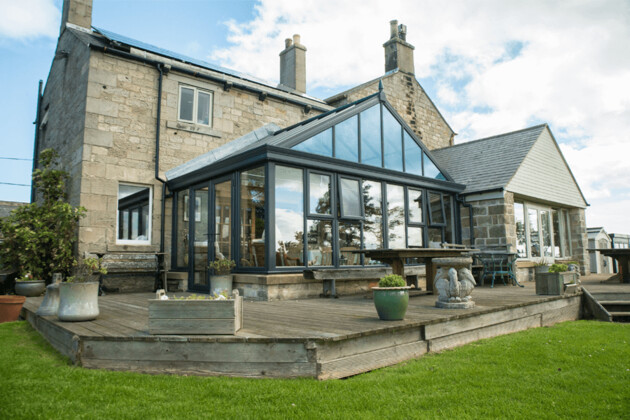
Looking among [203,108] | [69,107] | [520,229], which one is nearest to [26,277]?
[69,107]

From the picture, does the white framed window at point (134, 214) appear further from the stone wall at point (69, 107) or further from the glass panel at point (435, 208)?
the glass panel at point (435, 208)

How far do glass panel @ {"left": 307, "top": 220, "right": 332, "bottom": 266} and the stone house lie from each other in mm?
52

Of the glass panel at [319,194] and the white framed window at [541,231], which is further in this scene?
the white framed window at [541,231]

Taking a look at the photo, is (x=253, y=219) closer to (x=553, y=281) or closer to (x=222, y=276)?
(x=222, y=276)

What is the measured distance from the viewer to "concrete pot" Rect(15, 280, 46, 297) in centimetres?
827

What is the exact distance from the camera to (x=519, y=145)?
1260 centimetres

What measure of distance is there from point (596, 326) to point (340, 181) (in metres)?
4.85

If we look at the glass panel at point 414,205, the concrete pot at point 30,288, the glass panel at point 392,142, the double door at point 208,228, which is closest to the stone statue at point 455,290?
the double door at point 208,228

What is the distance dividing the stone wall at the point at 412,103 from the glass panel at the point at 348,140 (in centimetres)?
672

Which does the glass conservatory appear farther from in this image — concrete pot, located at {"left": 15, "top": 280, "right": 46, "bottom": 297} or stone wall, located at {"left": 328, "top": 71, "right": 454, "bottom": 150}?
stone wall, located at {"left": 328, "top": 71, "right": 454, "bottom": 150}

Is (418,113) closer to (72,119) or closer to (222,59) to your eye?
(222,59)

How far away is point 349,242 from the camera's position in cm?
853

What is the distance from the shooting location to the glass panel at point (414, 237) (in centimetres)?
974

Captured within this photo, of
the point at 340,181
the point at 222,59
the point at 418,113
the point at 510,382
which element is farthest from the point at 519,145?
the point at 510,382
